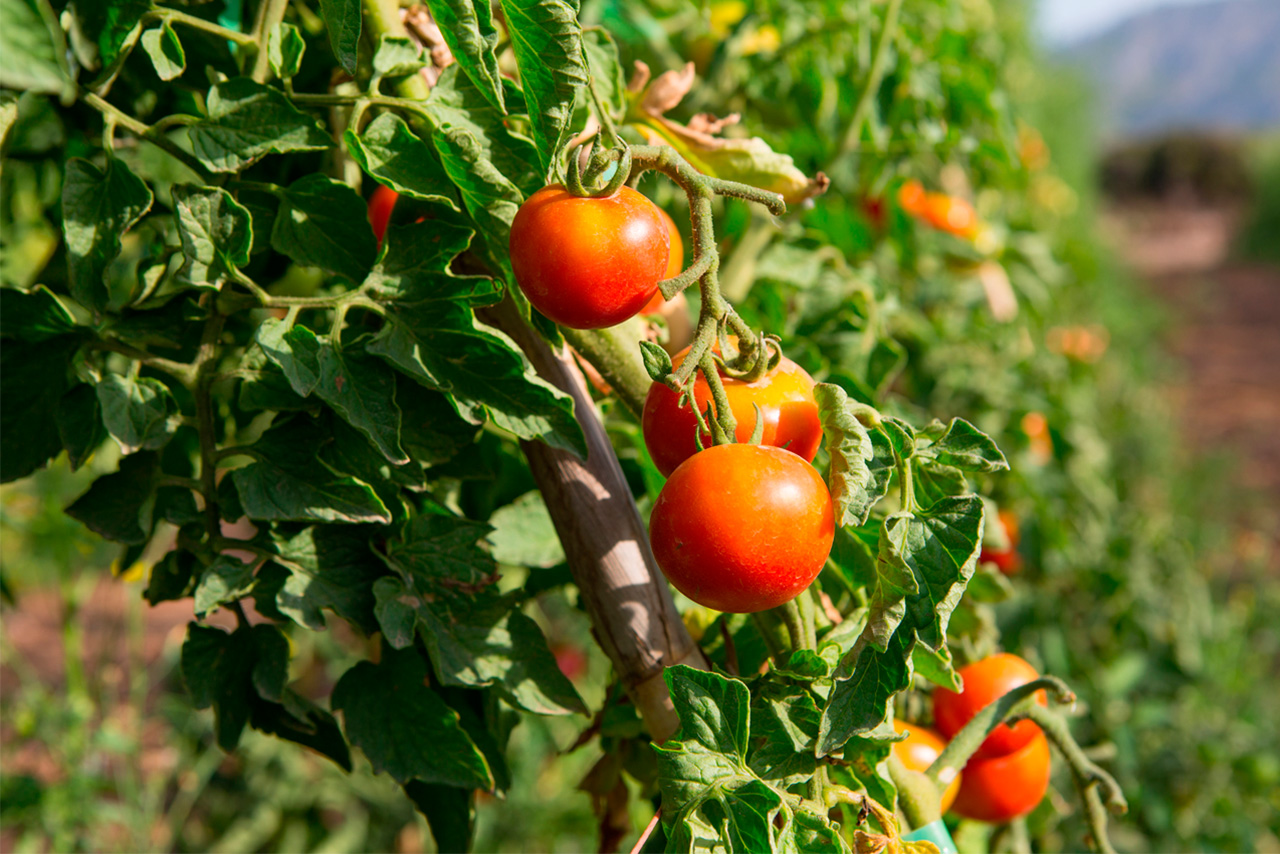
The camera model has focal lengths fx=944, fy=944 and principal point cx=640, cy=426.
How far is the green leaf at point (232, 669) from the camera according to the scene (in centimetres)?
56

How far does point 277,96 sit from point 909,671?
44 centimetres

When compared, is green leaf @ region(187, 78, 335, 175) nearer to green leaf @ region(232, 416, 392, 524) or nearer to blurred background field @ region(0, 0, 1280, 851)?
green leaf @ region(232, 416, 392, 524)

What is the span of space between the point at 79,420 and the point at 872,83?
2.60 ft

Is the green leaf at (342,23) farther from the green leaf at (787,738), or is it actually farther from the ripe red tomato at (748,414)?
the green leaf at (787,738)

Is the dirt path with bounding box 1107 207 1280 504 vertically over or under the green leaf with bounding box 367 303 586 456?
under

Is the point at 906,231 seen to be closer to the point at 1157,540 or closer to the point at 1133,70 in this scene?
the point at 1157,540

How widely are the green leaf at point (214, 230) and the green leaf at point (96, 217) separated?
0.11ft

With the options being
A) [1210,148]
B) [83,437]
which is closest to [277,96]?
[83,437]

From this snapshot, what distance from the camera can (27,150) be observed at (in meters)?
0.73

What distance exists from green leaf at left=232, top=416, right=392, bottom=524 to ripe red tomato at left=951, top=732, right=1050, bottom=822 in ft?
1.49

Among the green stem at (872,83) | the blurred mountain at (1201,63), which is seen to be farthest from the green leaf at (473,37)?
the blurred mountain at (1201,63)

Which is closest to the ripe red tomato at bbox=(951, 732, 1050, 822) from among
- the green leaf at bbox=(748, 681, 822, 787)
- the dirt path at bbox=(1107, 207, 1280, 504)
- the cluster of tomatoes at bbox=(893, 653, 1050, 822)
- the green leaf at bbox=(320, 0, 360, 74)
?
the cluster of tomatoes at bbox=(893, 653, 1050, 822)

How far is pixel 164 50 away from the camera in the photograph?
528mm

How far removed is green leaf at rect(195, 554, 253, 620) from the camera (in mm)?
507
